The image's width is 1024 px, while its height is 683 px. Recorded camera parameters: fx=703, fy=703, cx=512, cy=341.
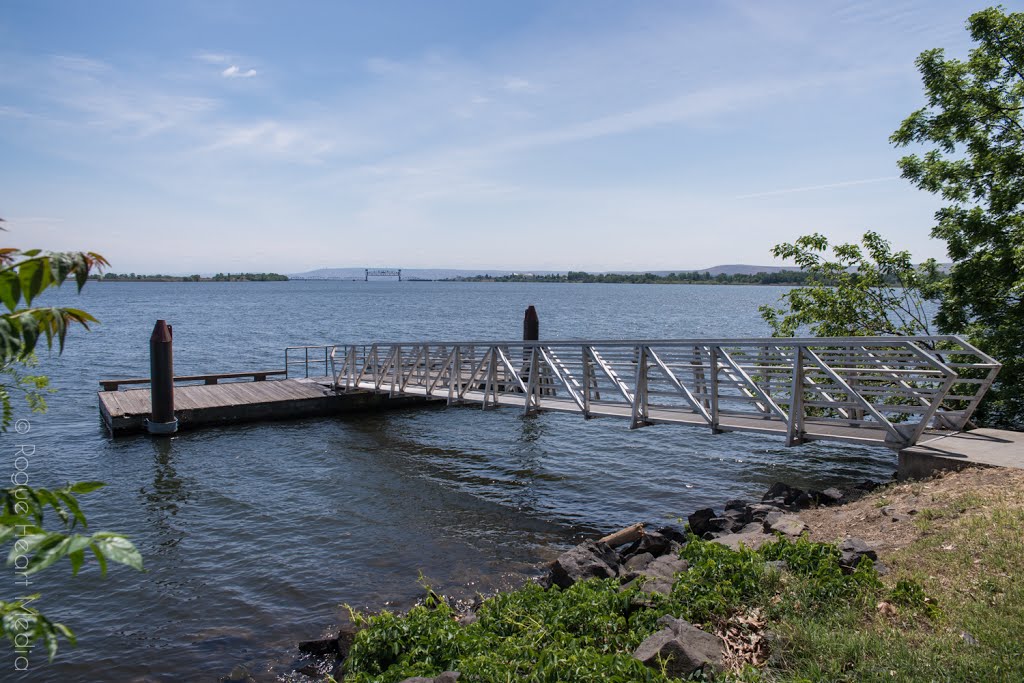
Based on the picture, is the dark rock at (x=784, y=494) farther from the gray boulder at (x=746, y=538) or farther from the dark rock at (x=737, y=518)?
the gray boulder at (x=746, y=538)

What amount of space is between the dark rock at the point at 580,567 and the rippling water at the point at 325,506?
1.36 meters

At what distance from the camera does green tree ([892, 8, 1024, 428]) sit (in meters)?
13.7

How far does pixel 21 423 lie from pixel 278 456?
13156 mm

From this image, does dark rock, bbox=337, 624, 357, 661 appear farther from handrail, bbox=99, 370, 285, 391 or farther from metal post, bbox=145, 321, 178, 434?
handrail, bbox=99, 370, 285, 391

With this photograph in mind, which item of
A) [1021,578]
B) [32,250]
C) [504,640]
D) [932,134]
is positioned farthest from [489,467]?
[32,250]

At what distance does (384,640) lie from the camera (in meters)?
6.15

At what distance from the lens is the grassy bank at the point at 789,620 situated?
4648 mm

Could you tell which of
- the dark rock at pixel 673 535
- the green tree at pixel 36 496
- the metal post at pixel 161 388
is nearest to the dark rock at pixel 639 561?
the dark rock at pixel 673 535

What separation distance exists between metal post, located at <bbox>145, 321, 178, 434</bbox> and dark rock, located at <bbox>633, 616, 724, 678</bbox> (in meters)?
15.5

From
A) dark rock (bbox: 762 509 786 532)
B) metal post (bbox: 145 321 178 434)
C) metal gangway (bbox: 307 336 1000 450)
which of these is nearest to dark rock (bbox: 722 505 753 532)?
dark rock (bbox: 762 509 786 532)

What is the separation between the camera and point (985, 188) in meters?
14.8

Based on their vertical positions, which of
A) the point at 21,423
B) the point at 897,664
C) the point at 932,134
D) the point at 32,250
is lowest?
the point at 897,664

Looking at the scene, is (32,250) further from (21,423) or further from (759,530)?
(759,530)

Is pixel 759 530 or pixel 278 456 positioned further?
pixel 278 456
